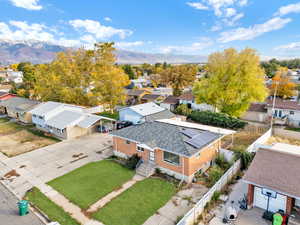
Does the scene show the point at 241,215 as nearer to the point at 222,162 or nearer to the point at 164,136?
the point at 222,162

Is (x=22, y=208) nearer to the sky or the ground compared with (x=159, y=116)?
nearer to the ground

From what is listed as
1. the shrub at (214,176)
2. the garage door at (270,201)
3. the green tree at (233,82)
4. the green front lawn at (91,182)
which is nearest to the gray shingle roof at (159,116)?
the green tree at (233,82)

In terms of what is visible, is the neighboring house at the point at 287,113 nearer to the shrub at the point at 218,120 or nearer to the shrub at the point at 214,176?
the shrub at the point at 218,120

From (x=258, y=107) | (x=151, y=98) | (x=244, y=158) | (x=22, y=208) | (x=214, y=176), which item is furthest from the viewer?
(x=151, y=98)

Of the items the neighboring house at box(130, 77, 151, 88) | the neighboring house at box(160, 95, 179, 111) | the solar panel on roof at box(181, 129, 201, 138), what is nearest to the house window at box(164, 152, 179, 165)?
the solar panel on roof at box(181, 129, 201, 138)

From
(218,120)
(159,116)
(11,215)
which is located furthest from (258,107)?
(11,215)

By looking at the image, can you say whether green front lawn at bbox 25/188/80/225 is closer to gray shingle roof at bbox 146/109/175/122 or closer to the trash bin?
the trash bin
